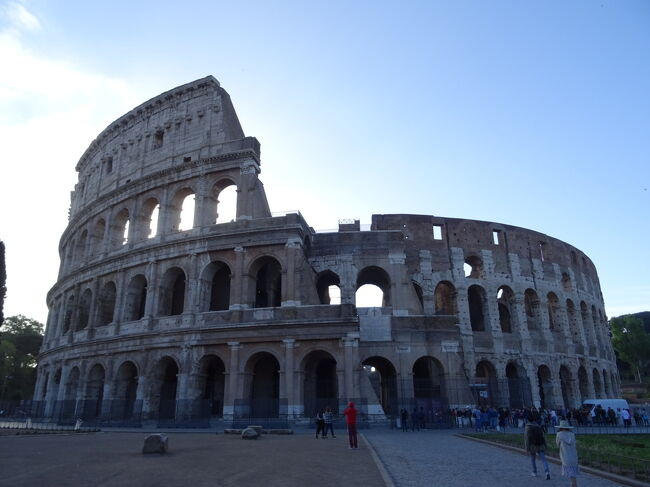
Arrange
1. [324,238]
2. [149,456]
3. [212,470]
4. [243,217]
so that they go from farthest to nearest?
1. [324,238]
2. [243,217]
3. [149,456]
4. [212,470]

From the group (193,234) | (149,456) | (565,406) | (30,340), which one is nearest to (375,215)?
(193,234)

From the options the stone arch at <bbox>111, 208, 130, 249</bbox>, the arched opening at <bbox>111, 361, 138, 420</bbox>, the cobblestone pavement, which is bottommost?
the cobblestone pavement

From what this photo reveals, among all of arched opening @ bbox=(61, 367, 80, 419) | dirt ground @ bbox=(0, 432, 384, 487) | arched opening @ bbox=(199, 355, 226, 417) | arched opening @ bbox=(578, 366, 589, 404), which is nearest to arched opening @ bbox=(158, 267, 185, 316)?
arched opening @ bbox=(199, 355, 226, 417)

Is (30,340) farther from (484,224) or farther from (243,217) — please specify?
(484,224)

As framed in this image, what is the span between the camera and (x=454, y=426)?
1962 centimetres

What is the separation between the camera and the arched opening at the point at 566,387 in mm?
28375

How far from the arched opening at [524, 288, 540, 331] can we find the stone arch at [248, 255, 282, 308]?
15979mm

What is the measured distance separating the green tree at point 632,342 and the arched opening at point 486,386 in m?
34.7

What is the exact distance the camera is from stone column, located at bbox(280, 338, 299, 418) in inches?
753

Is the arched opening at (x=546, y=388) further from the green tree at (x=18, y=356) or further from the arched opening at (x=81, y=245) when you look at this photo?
the green tree at (x=18, y=356)

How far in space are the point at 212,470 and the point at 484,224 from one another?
24.7 meters

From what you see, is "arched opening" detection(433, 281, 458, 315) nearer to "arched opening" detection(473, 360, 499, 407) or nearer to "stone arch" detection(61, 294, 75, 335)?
"arched opening" detection(473, 360, 499, 407)

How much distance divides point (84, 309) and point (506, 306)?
27.0 m

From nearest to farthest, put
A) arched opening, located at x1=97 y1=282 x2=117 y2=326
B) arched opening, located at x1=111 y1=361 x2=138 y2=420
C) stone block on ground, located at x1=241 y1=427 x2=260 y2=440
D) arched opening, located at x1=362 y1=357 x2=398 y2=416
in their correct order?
stone block on ground, located at x1=241 y1=427 x2=260 y2=440, arched opening, located at x1=362 y1=357 x2=398 y2=416, arched opening, located at x1=111 y1=361 x2=138 y2=420, arched opening, located at x1=97 y1=282 x2=117 y2=326
